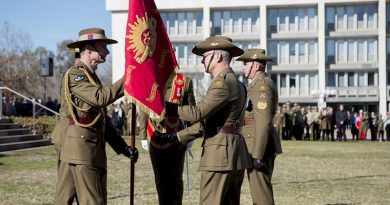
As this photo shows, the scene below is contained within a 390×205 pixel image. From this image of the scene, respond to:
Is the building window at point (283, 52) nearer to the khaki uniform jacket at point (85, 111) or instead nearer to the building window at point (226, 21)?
the building window at point (226, 21)

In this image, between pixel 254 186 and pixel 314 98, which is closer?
pixel 254 186

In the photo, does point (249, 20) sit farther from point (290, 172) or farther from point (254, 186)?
point (254, 186)

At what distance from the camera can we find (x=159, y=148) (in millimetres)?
8023

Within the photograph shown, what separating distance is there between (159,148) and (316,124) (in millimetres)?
27048

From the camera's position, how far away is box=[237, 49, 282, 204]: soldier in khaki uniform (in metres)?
7.67

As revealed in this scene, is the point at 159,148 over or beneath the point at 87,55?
beneath

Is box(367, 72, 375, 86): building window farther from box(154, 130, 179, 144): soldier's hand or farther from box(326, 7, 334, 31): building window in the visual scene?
box(154, 130, 179, 144): soldier's hand

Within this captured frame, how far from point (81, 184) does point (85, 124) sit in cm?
63

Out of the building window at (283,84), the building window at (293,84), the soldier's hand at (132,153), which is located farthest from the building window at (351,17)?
the soldier's hand at (132,153)

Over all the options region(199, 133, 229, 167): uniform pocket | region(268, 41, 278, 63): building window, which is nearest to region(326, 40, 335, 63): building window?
region(268, 41, 278, 63): building window

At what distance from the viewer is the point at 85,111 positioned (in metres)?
6.39

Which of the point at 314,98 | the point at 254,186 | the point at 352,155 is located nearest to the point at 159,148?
the point at 254,186

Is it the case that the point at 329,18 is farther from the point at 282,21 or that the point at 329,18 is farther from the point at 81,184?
the point at 81,184

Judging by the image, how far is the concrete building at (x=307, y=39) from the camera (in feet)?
193
